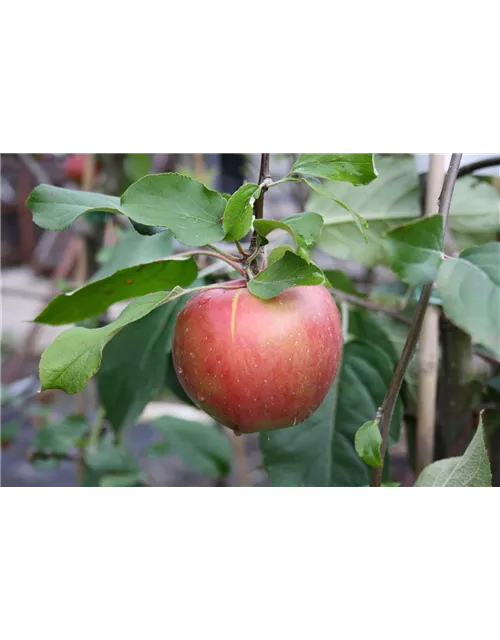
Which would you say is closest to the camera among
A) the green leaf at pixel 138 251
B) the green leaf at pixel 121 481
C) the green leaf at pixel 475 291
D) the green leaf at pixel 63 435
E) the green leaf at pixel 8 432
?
the green leaf at pixel 475 291

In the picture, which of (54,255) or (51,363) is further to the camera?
(54,255)

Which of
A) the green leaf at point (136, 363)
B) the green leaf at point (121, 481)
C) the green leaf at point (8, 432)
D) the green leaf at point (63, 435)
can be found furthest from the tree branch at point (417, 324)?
the green leaf at point (8, 432)

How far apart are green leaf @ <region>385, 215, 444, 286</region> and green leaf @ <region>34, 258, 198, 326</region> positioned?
13 cm

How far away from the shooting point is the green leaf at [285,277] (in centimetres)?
30

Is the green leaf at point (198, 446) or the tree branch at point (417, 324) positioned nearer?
the tree branch at point (417, 324)

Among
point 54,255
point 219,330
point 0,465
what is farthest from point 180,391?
point 54,255

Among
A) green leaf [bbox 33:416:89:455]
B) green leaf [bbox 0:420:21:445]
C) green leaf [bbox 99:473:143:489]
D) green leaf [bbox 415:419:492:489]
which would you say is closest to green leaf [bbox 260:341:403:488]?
green leaf [bbox 415:419:492:489]

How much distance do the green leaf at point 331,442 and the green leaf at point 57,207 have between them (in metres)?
0.25

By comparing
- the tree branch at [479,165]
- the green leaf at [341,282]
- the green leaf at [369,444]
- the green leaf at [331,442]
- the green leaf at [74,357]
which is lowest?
the green leaf at [331,442]

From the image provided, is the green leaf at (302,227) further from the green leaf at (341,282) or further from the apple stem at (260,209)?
the green leaf at (341,282)

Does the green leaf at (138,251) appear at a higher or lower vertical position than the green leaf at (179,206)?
lower
